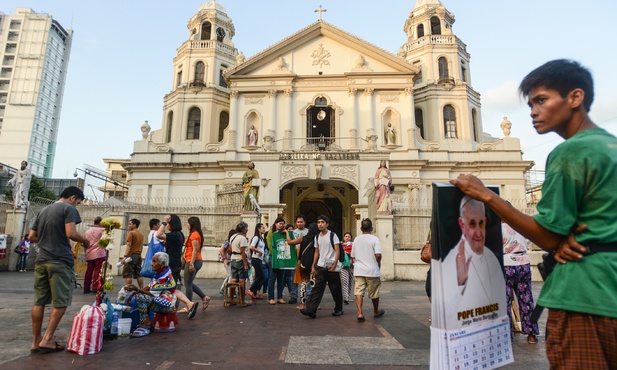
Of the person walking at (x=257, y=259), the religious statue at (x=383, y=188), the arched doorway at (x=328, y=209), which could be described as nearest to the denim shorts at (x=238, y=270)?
the person walking at (x=257, y=259)

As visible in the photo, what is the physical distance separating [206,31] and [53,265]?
2951cm

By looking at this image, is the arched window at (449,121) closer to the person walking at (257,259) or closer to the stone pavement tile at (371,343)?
the person walking at (257,259)

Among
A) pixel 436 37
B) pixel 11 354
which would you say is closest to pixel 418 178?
pixel 436 37

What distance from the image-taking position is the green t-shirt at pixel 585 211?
4.81 ft

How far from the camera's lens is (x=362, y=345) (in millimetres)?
4469

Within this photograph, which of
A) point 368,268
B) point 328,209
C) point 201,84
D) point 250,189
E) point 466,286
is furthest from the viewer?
point 201,84

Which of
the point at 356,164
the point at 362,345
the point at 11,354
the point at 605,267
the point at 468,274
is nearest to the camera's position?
the point at 605,267

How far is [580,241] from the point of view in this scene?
5.01 ft

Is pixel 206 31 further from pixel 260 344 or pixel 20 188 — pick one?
pixel 260 344

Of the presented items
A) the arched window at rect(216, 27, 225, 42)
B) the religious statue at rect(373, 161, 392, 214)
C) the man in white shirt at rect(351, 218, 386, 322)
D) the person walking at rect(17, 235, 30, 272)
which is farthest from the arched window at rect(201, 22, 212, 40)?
the man in white shirt at rect(351, 218, 386, 322)

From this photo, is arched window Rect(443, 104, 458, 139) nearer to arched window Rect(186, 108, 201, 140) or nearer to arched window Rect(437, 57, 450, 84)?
arched window Rect(437, 57, 450, 84)

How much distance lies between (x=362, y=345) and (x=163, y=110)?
2809 cm

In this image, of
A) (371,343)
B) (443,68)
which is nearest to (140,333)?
(371,343)

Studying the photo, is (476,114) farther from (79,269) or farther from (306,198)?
(79,269)
